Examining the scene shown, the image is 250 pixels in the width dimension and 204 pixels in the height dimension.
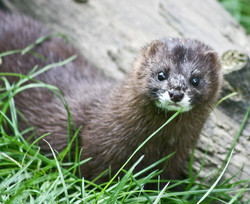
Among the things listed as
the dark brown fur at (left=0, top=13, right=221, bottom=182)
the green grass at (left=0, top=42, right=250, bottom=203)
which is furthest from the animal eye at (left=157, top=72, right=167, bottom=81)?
the green grass at (left=0, top=42, right=250, bottom=203)

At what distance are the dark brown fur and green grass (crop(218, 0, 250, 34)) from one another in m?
3.29

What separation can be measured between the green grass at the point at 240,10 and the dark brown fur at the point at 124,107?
10.8 feet

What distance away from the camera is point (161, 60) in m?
3.67

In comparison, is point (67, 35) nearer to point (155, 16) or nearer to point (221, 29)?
point (155, 16)

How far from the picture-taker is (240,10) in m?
7.23

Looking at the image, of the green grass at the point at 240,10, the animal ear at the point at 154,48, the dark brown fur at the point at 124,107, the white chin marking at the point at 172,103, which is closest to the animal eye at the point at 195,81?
the dark brown fur at the point at 124,107

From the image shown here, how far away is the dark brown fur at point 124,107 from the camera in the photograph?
3715 millimetres

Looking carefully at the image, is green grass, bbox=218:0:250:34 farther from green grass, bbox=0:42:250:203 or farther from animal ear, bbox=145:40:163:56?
animal ear, bbox=145:40:163:56

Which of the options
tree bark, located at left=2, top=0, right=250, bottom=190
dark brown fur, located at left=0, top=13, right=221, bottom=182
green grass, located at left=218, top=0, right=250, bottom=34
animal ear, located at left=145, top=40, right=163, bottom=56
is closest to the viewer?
dark brown fur, located at left=0, top=13, right=221, bottom=182

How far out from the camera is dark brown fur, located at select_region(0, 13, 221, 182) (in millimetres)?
3715

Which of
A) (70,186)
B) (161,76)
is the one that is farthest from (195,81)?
(70,186)

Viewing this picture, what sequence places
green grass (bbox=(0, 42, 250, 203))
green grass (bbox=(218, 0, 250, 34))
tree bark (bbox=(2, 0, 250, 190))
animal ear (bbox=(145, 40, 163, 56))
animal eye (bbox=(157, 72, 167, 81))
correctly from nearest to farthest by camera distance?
green grass (bbox=(0, 42, 250, 203)) → animal eye (bbox=(157, 72, 167, 81)) → animal ear (bbox=(145, 40, 163, 56)) → tree bark (bbox=(2, 0, 250, 190)) → green grass (bbox=(218, 0, 250, 34))

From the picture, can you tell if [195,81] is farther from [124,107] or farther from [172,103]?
[124,107]

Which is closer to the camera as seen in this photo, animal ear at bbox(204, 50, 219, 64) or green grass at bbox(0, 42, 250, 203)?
green grass at bbox(0, 42, 250, 203)
